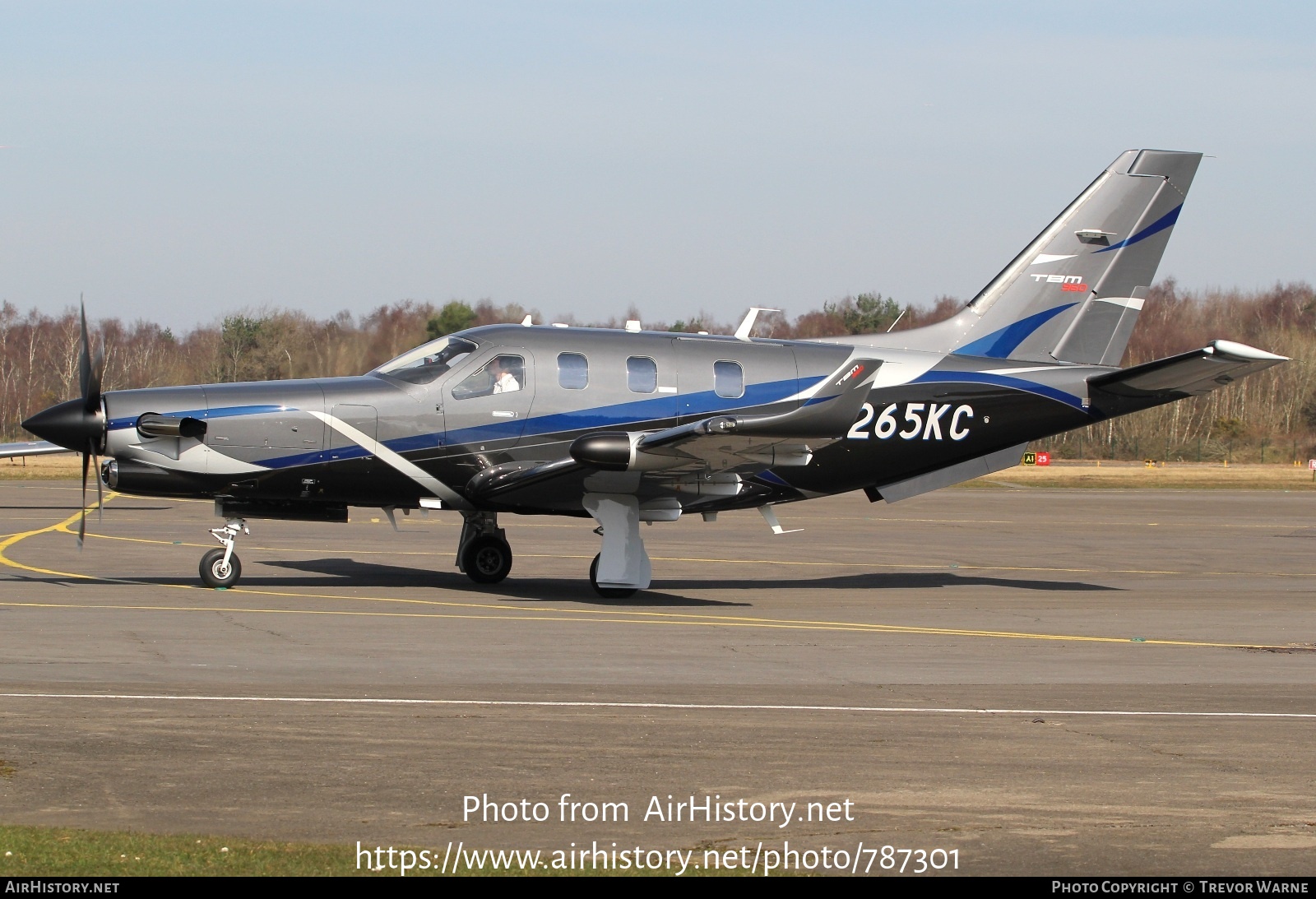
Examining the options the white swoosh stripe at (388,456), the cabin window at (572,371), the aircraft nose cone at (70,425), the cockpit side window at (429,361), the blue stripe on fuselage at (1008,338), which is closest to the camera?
the aircraft nose cone at (70,425)

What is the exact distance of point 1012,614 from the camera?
16.4 m

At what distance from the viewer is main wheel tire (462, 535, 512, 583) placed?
18.6 m

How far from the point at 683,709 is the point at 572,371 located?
779cm

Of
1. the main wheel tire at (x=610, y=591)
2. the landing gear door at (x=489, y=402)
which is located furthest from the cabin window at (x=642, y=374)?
the main wheel tire at (x=610, y=591)

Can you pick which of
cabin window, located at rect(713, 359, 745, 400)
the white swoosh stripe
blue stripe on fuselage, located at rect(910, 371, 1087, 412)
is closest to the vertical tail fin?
blue stripe on fuselage, located at rect(910, 371, 1087, 412)

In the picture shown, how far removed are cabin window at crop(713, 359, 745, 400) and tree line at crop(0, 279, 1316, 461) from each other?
46.5ft

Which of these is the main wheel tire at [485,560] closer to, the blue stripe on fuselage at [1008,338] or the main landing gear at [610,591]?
the main landing gear at [610,591]

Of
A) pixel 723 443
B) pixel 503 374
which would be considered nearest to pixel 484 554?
pixel 503 374

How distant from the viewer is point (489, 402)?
1697 cm

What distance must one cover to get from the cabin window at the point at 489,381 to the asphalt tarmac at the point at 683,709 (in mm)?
2621

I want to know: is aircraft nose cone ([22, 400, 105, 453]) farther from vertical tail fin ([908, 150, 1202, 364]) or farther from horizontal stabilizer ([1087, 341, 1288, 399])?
horizontal stabilizer ([1087, 341, 1288, 399])

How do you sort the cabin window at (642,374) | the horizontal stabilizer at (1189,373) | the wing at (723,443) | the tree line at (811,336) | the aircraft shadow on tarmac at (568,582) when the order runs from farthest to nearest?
the tree line at (811,336)
the aircraft shadow on tarmac at (568,582)
the cabin window at (642,374)
the horizontal stabilizer at (1189,373)
the wing at (723,443)

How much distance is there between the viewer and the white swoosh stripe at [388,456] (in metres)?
16.6

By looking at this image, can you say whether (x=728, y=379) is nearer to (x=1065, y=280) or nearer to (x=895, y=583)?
(x=895, y=583)
